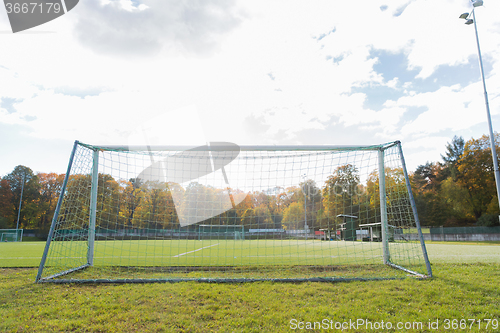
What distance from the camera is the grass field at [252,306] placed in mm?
3283

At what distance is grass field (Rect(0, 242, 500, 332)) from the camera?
3283 millimetres

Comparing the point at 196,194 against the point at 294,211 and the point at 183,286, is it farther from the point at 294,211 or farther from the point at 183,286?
the point at 183,286

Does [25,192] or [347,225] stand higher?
[25,192]

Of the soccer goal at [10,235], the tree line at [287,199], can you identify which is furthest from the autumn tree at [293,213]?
the soccer goal at [10,235]

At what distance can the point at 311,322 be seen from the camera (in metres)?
3.35

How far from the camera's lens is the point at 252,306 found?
12.8ft

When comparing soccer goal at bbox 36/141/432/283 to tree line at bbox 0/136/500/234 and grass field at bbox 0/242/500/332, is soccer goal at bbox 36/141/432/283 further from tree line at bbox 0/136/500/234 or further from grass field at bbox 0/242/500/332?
grass field at bbox 0/242/500/332

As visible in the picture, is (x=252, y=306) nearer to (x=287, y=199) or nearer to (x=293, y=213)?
(x=287, y=199)

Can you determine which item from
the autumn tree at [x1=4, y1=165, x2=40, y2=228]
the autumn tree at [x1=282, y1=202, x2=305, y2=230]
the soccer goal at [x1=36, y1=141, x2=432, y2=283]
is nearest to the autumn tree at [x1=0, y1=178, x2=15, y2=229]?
the autumn tree at [x1=4, y1=165, x2=40, y2=228]

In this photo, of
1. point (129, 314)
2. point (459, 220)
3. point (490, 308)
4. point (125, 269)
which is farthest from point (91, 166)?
point (459, 220)

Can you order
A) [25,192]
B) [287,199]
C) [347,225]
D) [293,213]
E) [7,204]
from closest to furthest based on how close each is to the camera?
1. [287,199]
2. [293,213]
3. [347,225]
4. [7,204]
5. [25,192]

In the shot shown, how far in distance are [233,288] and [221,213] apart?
20.2 ft

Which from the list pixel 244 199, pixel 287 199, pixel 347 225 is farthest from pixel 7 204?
pixel 287 199

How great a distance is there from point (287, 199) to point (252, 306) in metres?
5.81
